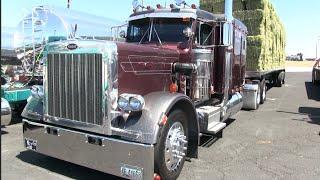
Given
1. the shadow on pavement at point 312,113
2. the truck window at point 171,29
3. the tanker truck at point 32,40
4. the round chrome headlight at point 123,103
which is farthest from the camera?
the shadow on pavement at point 312,113

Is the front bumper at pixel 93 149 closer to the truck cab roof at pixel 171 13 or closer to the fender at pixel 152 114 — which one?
the fender at pixel 152 114

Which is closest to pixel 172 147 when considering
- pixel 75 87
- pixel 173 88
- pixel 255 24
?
pixel 173 88

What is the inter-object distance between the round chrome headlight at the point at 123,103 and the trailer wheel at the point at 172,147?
557 millimetres

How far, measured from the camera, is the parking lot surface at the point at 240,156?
608 centimetres

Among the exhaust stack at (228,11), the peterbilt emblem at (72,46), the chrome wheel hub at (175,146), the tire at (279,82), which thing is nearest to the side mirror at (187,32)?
the exhaust stack at (228,11)

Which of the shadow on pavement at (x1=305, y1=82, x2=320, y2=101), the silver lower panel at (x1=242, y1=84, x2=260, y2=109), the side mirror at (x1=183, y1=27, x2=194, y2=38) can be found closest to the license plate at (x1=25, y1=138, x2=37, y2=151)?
the side mirror at (x1=183, y1=27, x2=194, y2=38)

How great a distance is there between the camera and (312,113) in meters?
12.7

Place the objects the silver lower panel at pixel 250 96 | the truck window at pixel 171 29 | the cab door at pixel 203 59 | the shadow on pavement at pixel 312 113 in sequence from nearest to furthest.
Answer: the truck window at pixel 171 29
the cab door at pixel 203 59
the shadow on pavement at pixel 312 113
the silver lower panel at pixel 250 96

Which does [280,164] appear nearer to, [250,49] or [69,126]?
[69,126]

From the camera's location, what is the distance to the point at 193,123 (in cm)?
631

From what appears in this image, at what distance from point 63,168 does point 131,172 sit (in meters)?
1.60

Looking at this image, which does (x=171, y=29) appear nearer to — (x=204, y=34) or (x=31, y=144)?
(x=204, y=34)

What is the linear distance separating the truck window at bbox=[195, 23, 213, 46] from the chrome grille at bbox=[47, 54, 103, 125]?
Answer: 110 inches

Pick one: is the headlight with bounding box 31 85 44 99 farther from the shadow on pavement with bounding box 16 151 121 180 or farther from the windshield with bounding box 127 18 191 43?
the windshield with bounding box 127 18 191 43
